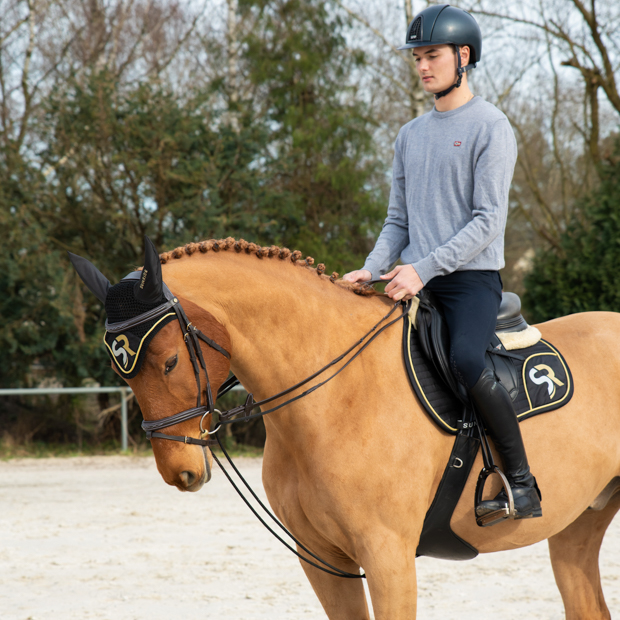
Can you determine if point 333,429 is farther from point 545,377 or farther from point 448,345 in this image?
point 545,377

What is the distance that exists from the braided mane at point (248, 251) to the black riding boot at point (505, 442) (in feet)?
1.88

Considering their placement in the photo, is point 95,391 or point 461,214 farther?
point 95,391

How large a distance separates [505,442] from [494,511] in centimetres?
25

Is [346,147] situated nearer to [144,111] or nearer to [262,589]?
[144,111]

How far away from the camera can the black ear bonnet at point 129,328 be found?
202 cm

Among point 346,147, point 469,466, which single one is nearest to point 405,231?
point 469,466

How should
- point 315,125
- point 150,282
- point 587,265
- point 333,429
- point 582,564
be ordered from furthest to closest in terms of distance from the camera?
point 315,125 < point 587,265 < point 582,564 < point 333,429 < point 150,282

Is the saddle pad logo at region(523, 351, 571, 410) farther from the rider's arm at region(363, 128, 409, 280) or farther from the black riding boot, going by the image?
the rider's arm at region(363, 128, 409, 280)

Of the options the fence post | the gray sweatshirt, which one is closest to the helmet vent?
the gray sweatshirt

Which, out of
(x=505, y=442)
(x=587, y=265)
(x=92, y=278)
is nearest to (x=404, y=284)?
(x=505, y=442)

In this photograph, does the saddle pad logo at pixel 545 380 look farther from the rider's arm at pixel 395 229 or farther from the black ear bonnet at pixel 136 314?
the black ear bonnet at pixel 136 314

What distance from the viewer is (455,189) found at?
255 centimetres

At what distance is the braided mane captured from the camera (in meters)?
2.29

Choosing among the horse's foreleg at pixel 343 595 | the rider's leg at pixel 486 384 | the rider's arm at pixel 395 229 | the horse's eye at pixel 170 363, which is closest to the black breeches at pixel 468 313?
the rider's leg at pixel 486 384
